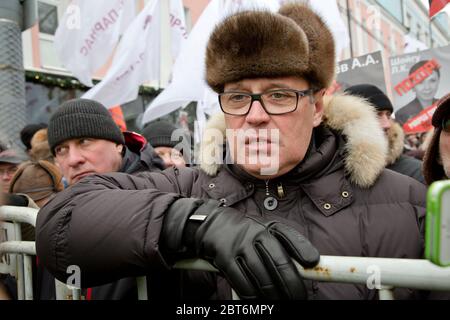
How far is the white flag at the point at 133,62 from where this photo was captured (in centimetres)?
508

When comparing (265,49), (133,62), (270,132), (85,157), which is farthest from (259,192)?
(133,62)

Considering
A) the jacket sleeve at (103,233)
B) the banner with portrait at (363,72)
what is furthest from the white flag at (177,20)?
the jacket sleeve at (103,233)

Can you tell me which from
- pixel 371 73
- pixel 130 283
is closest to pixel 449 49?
pixel 371 73

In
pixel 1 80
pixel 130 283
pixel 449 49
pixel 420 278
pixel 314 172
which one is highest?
pixel 449 49

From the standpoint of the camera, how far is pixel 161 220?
3.92 ft

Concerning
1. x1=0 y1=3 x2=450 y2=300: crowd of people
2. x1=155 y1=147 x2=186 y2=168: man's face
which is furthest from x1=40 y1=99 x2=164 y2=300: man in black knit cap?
x1=155 y1=147 x2=186 y2=168: man's face

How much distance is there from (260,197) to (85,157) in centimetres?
144

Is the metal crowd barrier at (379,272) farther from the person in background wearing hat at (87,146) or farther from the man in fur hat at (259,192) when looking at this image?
the person in background wearing hat at (87,146)

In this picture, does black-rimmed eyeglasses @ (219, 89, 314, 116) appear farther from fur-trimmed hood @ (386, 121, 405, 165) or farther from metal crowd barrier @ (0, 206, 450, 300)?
fur-trimmed hood @ (386, 121, 405, 165)

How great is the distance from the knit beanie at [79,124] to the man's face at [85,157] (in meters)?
0.04

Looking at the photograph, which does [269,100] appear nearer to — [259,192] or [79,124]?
[259,192]

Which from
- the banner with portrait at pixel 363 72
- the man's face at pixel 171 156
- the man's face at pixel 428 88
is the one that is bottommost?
the man's face at pixel 171 156
